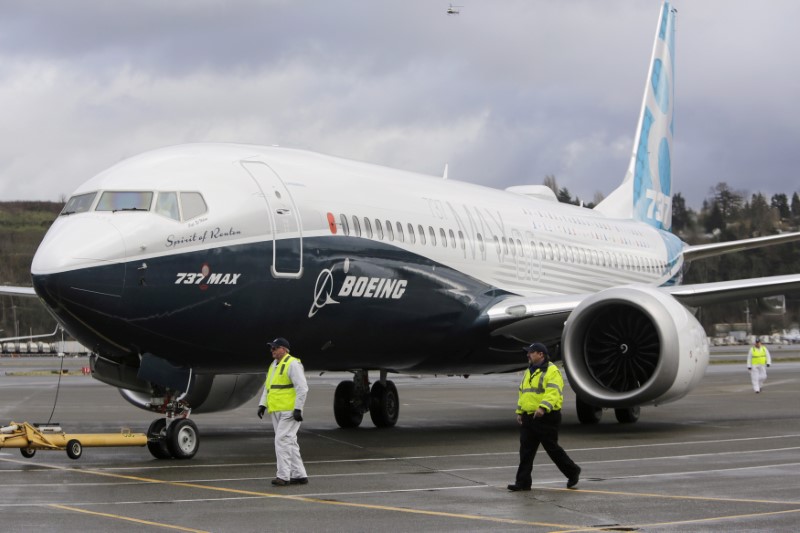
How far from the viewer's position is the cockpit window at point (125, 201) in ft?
43.6

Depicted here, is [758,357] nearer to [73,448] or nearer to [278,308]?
[278,308]

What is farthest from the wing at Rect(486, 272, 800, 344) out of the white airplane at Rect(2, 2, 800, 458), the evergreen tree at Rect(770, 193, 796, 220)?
the evergreen tree at Rect(770, 193, 796, 220)

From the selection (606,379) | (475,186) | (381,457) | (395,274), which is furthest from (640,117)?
(381,457)

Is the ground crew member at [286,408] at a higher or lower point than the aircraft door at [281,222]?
lower

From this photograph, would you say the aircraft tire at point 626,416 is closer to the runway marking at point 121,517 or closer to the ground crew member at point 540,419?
the ground crew member at point 540,419

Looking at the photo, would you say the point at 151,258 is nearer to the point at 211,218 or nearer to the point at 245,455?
the point at 211,218

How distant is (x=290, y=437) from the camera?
11688mm

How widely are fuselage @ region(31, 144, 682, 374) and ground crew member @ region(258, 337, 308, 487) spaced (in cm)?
166

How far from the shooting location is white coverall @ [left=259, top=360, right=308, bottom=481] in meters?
11.5

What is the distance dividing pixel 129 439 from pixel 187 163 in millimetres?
3365

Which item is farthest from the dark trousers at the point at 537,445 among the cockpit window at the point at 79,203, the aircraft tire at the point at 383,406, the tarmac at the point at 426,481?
the aircraft tire at the point at 383,406

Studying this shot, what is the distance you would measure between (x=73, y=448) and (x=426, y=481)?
4.28 m

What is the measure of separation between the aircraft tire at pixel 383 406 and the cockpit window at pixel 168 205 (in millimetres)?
7447

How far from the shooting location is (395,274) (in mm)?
16328
